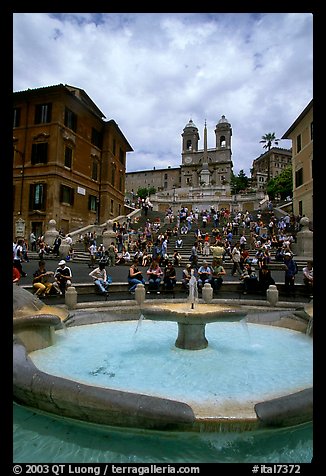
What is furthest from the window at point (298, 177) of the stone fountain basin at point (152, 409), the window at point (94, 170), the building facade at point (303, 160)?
the stone fountain basin at point (152, 409)

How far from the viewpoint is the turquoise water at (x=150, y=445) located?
3.11m

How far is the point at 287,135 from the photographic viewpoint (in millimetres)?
34938

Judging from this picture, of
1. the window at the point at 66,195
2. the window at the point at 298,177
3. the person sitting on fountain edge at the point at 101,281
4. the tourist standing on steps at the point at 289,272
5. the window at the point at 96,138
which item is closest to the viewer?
the person sitting on fountain edge at the point at 101,281

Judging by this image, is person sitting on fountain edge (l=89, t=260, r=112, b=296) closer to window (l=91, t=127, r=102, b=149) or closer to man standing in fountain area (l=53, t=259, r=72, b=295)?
man standing in fountain area (l=53, t=259, r=72, b=295)

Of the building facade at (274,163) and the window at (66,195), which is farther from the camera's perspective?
the building facade at (274,163)

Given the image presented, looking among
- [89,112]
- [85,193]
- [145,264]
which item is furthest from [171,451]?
[89,112]

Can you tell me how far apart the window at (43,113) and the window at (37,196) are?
607 cm

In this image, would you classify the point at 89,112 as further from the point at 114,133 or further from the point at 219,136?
the point at 219,136

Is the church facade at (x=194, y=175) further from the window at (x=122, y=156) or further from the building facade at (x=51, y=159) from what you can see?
the building facade at (x=51, y=159)

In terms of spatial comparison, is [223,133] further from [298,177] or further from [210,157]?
[298,177]

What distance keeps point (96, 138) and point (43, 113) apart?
7.04 metres

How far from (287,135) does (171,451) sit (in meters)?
37.0

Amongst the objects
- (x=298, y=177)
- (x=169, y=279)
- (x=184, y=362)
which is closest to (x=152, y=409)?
(x=184, y=362)

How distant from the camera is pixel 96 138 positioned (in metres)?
35.6
